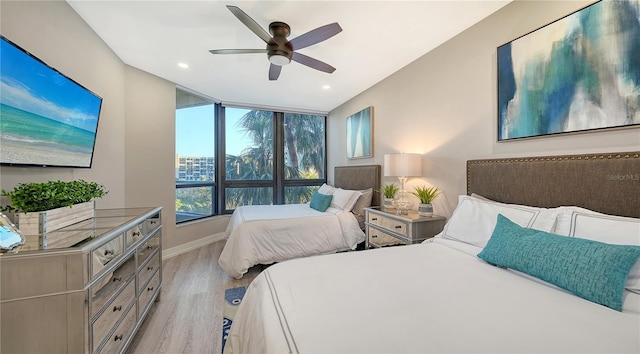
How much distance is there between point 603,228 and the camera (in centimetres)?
122

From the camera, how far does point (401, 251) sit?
168 cm

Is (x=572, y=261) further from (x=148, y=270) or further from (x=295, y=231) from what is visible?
(x=148, y=270)

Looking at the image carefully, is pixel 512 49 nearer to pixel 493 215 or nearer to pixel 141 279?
pixel 493 215

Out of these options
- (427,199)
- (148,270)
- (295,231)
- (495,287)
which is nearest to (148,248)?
(148,270)

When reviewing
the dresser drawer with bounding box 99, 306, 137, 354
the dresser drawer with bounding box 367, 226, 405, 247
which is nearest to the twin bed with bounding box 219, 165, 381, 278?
the dresser drawer with bounding box 367, 226, 405, 247

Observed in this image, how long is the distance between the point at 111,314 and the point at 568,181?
9.63 ft

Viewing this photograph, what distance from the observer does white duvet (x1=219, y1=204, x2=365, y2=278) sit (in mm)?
2789

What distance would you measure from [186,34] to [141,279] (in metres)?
2.21

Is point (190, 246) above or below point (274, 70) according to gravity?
below

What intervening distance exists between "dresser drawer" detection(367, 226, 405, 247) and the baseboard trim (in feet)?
9.40

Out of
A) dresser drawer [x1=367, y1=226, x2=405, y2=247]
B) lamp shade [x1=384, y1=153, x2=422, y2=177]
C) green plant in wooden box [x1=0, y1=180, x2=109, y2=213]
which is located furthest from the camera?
lamp shade [x1=384, y1=153, x2=422, y2=177]

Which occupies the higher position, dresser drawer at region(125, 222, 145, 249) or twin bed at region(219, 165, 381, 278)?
dresser drawer at region(125, 222, 145, 249)

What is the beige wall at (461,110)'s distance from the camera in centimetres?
171

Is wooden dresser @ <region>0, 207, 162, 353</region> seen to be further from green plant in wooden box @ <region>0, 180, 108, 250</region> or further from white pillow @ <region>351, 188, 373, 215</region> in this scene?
white pillow @ <region>351, 188, 373, 215</region>
